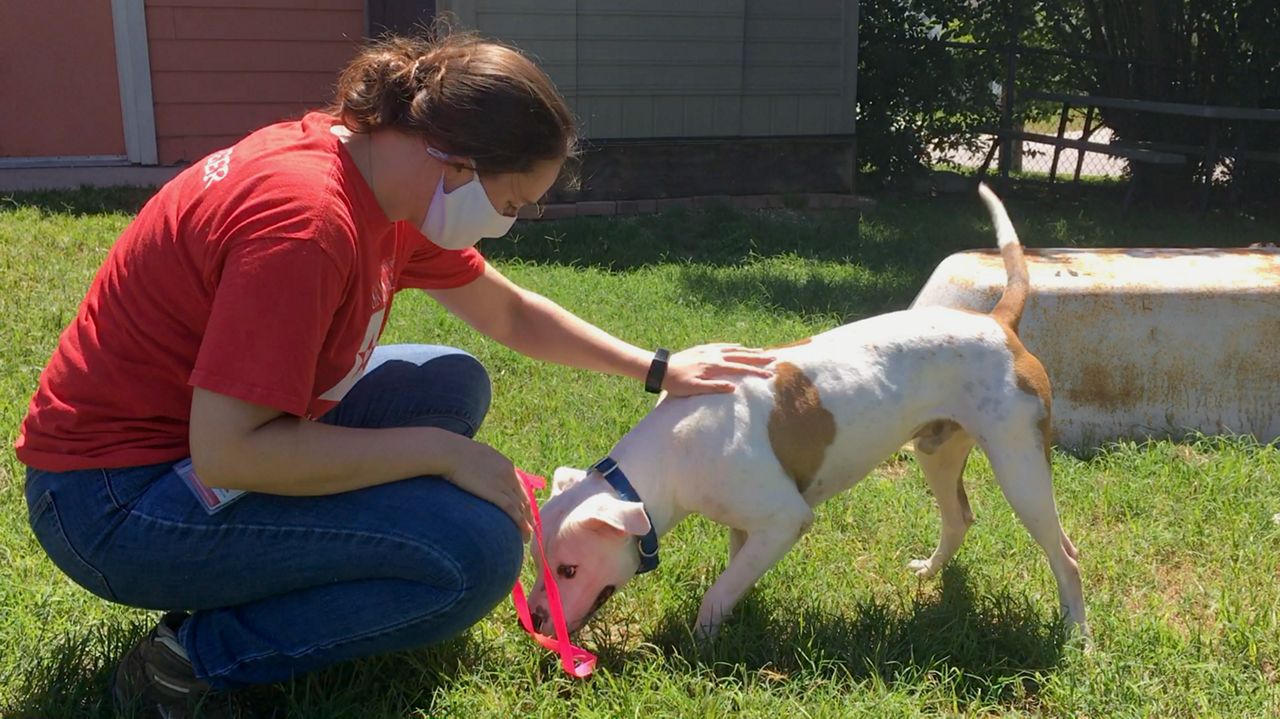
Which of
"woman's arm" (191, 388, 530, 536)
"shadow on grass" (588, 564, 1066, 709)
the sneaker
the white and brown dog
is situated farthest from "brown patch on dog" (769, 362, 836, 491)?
the sneaker

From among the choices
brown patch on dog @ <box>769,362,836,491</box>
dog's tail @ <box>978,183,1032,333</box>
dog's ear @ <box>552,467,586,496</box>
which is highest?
dog's tail @ <box>978,183,1032,333</box>

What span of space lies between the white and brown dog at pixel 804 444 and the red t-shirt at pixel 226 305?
0.80 metres

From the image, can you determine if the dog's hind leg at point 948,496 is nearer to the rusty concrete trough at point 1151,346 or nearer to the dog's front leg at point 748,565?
the dog's front leg at point 748,565

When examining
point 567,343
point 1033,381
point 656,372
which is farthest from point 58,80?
point 1033,381

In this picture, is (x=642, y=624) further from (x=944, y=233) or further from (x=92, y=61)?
(x=92, y=61)

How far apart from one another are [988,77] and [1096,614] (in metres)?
10.5

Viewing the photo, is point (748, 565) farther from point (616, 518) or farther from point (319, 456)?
point (319, 456)

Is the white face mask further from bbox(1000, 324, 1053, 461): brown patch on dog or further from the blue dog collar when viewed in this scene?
bbox(1000, 324, 1053, 461): brown patch on dog

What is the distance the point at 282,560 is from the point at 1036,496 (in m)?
2.03

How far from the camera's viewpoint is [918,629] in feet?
11.0

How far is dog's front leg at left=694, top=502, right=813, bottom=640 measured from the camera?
3252mm

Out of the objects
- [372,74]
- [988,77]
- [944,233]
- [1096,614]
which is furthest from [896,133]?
[372,74]

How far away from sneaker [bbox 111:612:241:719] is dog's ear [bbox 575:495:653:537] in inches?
36.9

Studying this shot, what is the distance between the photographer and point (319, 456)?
8.14 feet
